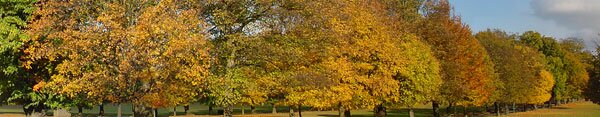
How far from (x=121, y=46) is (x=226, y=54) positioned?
8142 mm

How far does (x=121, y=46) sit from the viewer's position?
79.5 ft

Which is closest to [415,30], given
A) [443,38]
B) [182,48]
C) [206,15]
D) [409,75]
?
[443,38]

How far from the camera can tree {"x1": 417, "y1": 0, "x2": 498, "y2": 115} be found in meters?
54.4

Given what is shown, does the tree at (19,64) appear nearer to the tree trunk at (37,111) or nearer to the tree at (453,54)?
the tree trunk at (37,111)

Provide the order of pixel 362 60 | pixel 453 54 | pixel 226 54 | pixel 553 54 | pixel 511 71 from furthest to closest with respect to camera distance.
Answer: pixel 553 54, pixel 511 71, pixel 453 54, pixel 362 60, pixel 226 54

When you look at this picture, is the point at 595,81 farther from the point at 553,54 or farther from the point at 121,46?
the point at 121,46

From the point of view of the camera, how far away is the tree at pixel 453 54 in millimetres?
54375

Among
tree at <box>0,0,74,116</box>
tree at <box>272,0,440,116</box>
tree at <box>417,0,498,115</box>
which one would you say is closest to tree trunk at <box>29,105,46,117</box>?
tree at <box>0,0,74,116</box>

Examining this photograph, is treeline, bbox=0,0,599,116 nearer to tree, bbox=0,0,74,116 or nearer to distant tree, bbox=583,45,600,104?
tree, bbox=0,0,74,116

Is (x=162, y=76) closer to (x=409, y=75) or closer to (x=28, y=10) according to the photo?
(x=28, y=10)

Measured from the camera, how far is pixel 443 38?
54.6 meters

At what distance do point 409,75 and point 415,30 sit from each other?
969cm

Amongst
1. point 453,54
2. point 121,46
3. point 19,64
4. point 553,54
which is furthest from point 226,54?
point 553,54

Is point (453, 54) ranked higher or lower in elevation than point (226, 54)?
higher
